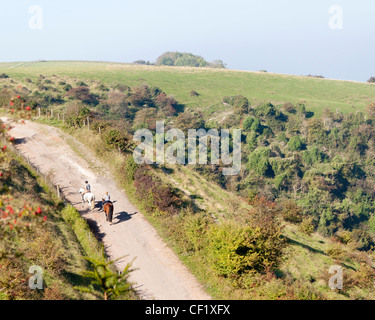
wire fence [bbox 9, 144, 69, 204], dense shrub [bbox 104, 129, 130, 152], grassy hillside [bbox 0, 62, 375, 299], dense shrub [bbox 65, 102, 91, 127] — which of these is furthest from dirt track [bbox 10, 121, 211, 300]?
dense shrub [bbox 104, 129, 130, 152]

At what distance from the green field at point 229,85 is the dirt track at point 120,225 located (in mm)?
53850

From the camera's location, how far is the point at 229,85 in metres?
100

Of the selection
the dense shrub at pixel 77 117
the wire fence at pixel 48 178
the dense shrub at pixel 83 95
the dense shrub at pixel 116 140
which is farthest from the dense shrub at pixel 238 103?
the wire fence at pixel 48 178

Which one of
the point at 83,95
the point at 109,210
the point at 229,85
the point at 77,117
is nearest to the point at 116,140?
the point at 77,117

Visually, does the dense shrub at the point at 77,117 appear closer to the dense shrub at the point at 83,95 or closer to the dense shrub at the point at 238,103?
the dense shrub at the point at 83,95

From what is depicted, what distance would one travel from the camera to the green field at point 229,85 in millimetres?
85688

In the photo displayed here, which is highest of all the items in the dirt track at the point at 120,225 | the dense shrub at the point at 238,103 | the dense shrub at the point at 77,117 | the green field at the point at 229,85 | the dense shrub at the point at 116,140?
the green field at the point at 229,85

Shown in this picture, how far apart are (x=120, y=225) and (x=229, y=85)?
8483 cm

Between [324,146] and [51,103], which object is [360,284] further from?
[51,103]

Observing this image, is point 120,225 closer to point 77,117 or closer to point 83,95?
point 77,117

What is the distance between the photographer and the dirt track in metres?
16.7

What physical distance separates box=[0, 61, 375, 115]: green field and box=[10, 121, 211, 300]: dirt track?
53.8 meters

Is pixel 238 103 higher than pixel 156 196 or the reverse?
higher
